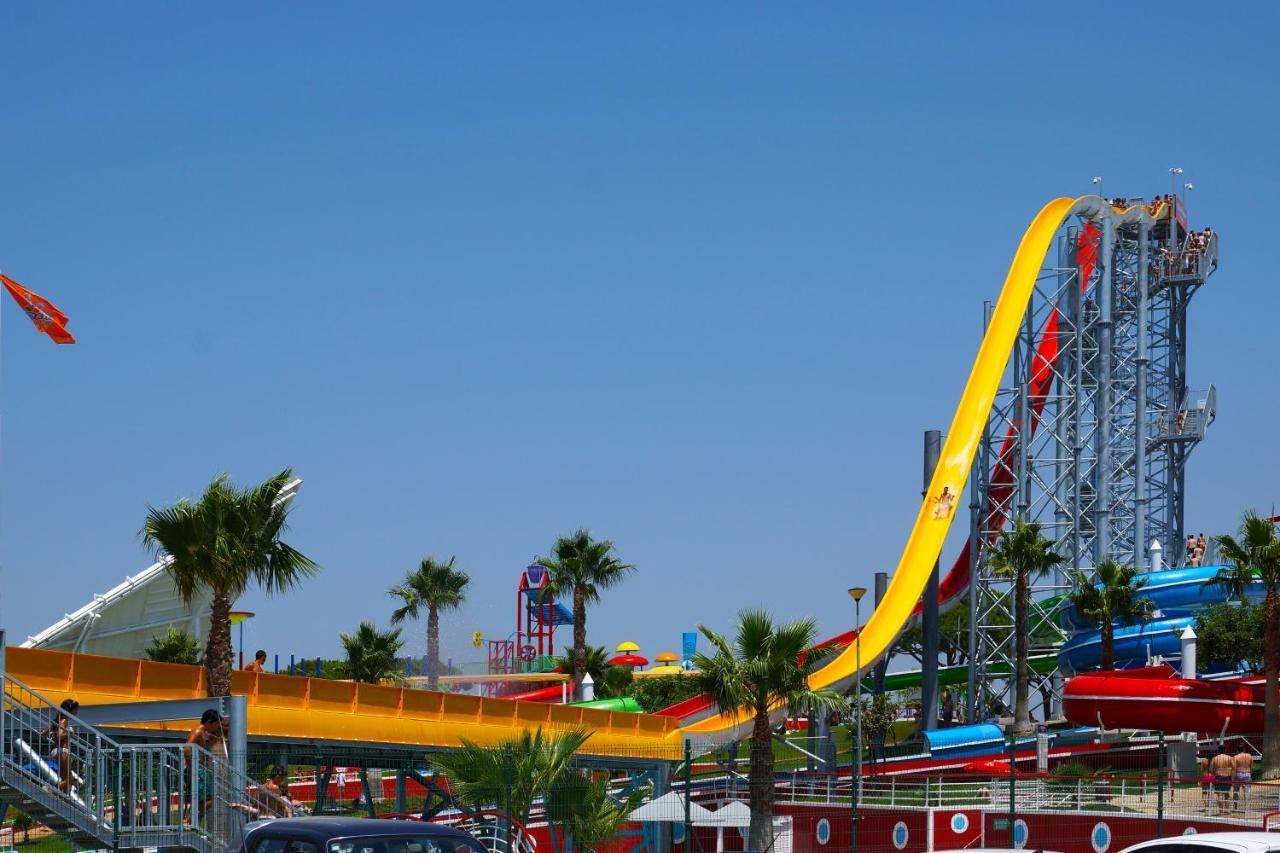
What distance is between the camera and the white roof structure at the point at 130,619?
54.3 meters

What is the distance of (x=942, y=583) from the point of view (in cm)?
6362

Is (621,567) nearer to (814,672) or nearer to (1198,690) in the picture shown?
(814,672)

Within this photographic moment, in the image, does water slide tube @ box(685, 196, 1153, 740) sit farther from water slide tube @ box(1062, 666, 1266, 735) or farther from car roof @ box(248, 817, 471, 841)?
car roof @ box(248, 817, 471, 841)

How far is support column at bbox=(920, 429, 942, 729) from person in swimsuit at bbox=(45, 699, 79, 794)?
36.0m

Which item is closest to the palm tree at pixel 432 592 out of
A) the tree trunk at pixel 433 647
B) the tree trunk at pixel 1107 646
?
the tree trunk at pixel 433 647

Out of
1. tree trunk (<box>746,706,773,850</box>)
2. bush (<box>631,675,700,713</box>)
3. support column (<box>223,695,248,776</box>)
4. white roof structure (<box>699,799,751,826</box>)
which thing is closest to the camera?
support column (<box>223,695,248,776</box>)

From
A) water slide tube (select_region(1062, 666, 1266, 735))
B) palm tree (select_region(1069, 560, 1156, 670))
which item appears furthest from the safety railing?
palm tree (select_region(1069, 560, 1156, 670))

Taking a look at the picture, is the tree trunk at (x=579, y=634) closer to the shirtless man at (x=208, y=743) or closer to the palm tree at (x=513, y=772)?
the palm tree at (x=513, y=772)

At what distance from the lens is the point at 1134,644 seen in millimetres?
53625

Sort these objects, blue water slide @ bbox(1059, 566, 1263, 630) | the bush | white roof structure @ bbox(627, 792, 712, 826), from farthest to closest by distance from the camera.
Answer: the bush, blue water slide @ bbox(1059, 566, 1263, 630), white roof structure @ bbox(627, 792, 712, 826)

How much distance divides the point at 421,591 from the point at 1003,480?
26.5 m

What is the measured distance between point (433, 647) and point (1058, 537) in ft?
93.1

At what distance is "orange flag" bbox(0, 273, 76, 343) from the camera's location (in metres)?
22.0

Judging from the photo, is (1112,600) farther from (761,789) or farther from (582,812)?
(582,812)
